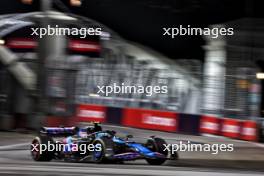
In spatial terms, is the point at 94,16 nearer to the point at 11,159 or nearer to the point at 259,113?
the point at 259,113

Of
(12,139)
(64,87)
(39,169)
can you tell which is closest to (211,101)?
(64,87)

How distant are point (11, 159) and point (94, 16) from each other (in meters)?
11.6

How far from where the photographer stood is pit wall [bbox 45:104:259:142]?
17.8 meters

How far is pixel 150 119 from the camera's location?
750 inches

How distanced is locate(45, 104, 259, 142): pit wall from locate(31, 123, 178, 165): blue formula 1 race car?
506 centimetres

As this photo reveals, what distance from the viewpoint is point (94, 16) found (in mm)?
23297

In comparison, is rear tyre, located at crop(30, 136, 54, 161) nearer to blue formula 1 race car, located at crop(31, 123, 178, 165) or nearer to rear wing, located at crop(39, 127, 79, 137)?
blue formula 1 race car, located at crop(31, 123, 178, 165)

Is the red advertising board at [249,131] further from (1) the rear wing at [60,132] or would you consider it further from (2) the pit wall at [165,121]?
(1) the rear wing at [60,132]

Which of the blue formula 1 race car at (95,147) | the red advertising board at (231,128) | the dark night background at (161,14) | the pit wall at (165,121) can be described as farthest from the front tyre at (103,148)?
the dark night background at (161,14)

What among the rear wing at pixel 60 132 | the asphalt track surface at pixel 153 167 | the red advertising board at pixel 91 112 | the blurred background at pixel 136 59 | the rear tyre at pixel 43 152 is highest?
the blurred background at pixel 136 59

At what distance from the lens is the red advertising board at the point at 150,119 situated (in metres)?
18.7

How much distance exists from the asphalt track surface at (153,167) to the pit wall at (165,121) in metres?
1.03

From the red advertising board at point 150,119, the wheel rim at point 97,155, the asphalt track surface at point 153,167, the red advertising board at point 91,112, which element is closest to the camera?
the asphalt track surface at point 153,167

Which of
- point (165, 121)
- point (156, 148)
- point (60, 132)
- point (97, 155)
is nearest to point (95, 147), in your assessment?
point (97, 155)
